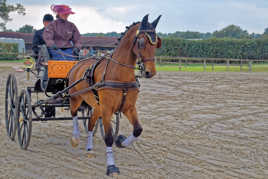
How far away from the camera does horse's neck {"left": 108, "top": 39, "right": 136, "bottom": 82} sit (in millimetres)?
5297

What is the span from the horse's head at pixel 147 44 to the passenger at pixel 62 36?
2.49 metres

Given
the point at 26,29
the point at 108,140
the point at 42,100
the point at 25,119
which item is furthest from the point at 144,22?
the point at 26,29

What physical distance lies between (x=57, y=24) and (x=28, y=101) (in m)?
1.58

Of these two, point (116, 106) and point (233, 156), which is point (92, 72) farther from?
point (233, 156)

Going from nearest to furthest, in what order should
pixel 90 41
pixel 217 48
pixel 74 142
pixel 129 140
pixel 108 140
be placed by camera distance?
pixel 108 140
pixel 129 140
pixel 74 142
pixel 217 48
pixel 90 41

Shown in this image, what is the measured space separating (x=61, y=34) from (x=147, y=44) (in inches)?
107

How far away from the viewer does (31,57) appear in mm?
7754

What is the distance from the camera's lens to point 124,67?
5.34 metres

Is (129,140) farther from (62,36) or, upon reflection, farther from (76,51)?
(62,36)

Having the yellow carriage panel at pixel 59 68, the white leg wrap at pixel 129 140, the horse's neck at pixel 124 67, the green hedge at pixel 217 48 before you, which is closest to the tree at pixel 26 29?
the green hedge at pixel 217 48

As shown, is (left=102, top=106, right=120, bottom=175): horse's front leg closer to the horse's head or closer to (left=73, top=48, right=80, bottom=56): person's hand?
the horse's head

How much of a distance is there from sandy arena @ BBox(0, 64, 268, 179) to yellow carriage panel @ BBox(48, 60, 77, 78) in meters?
1.32

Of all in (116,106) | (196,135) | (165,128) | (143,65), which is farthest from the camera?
(165,128)

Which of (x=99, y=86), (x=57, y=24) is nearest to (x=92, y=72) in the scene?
(x=99, y=86)
